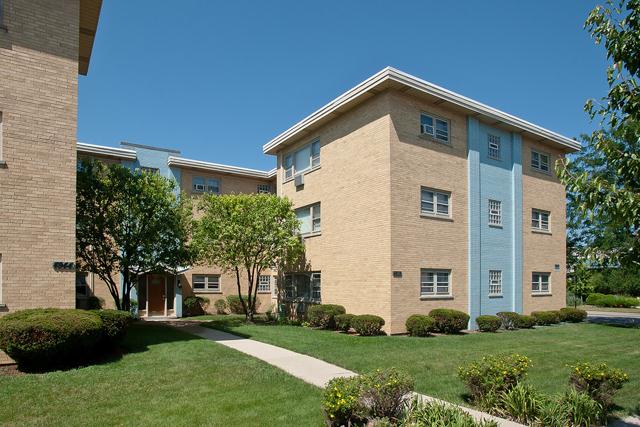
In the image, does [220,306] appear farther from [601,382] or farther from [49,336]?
Result: [601,382]

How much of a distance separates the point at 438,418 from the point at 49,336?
8142 mm

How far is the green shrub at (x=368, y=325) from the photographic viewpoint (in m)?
16.2

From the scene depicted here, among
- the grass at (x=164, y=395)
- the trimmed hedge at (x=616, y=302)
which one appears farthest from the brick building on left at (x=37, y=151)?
the trimmed hedge at (x=616, y=302)

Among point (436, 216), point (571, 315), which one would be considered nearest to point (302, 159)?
point (436, 216)

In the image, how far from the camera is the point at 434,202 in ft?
61.6

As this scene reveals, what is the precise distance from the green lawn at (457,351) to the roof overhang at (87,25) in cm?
1130

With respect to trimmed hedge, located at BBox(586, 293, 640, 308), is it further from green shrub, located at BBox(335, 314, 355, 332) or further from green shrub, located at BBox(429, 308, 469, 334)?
green shrub, located at BBox(335, 314, 355, 332)

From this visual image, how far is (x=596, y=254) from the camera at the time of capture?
525cm

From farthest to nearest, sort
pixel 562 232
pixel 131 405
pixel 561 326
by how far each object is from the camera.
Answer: pixel 562 232
pixel 561 326
pixel 131 405

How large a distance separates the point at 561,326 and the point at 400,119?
12546 millimetres

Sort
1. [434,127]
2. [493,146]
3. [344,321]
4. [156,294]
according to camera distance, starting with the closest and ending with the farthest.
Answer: [344,321], [434,127], [493,146], [156,294]

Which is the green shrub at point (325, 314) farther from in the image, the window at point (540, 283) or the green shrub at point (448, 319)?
the window at point (540, 283)

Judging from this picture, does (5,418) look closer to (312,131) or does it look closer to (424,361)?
(424,361)

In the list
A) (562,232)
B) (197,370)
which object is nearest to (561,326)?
(562,232)
